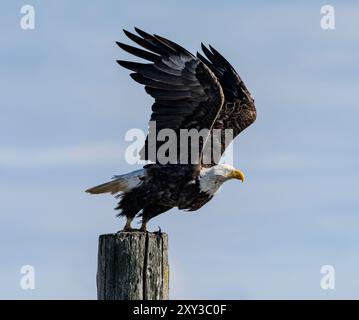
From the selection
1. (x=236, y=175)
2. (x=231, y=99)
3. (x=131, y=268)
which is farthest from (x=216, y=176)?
(x=131, y=268)

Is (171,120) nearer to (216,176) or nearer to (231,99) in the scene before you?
(216,176)

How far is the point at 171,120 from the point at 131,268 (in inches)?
142

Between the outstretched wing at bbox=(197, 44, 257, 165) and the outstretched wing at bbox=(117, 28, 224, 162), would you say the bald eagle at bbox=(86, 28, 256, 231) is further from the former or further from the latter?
the outstretched wing at bbox=(197, 44, 257, 165)

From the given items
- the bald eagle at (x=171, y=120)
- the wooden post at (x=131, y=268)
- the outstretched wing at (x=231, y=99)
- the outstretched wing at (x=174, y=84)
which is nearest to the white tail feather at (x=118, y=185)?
the bald eagle at (x=171, y=120)

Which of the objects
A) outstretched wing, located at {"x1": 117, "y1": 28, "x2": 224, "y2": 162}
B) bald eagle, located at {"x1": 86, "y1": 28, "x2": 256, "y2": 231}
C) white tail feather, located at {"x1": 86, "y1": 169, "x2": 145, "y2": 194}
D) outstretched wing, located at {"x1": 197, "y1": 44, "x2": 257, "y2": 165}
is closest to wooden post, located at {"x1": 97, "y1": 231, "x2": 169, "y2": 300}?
bald eagle, located at {"x1": 86, "y1": 28, "x2": 256, "y2": 231}

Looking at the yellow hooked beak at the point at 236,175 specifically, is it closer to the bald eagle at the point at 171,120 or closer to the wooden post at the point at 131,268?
the bald eagle at the point at 171,120

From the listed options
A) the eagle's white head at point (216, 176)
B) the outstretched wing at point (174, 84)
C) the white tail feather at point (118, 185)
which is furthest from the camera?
the eagle's white head at point (216, 176)

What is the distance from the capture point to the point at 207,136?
40.6 feet

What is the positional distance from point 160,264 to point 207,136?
12.1 feet

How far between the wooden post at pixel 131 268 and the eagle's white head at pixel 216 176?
3235 mm

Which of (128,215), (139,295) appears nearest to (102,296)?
(139,295)

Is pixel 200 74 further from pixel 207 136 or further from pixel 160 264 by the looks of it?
pixel 160 264

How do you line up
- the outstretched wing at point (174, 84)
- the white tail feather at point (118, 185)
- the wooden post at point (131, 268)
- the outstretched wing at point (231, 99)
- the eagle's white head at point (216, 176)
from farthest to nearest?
the outstretched wing at point (231, 99) < the eagle's white head at point (216, 176) < the white tail feather at point (118, 185) < the outstretched wing at point (174, 84) < the wooden post at point (131, 268)

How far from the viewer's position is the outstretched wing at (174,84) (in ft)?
38.8
